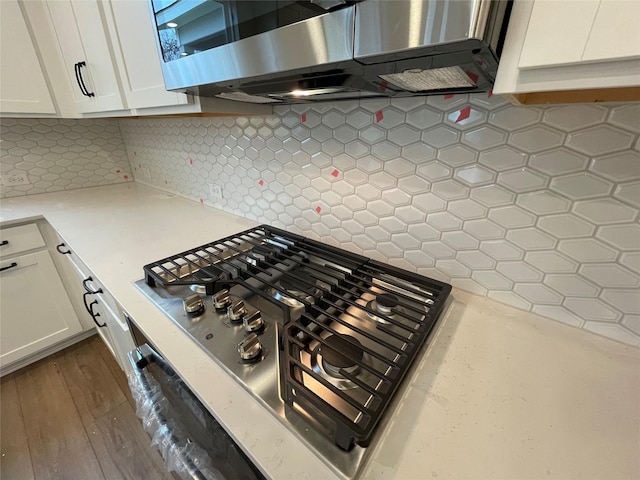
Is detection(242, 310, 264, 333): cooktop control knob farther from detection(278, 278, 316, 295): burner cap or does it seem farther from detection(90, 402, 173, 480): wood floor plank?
detection(90, 402, 173, 480): wood floor plank

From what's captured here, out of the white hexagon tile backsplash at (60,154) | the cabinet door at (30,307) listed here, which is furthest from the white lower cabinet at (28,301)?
the white hexagon tile backsplash at (60,154)

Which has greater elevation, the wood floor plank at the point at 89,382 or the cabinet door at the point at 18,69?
the cabinet door at the point at 18,69

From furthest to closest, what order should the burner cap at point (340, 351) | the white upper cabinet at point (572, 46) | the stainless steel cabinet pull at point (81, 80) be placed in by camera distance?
the stainless steel cabinet pull at point (81, 80)
the burner cap at point (340, 351)
the white upper cabinet at point (572, 46)

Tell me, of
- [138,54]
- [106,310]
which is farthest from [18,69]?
[106,310]

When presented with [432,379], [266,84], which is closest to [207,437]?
[432,379]

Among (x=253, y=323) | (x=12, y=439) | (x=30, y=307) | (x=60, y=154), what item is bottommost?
(x=12, y=439)

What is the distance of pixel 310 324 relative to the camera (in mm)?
582

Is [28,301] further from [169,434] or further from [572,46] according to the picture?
[572,46]

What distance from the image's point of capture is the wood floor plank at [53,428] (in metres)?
1.11

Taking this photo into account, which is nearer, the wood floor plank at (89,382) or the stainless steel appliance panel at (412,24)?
the stainless steel appliance panel at (412,24)

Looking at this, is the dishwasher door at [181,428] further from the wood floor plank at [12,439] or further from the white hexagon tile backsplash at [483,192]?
the wood floor plank at [12,439]

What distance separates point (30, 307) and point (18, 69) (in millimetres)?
1245

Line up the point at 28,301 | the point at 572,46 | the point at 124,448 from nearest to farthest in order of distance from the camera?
the point at 572,46, the point at 124,448, the point at 28,301

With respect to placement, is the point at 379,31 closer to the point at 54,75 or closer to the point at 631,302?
the point at 631,302
